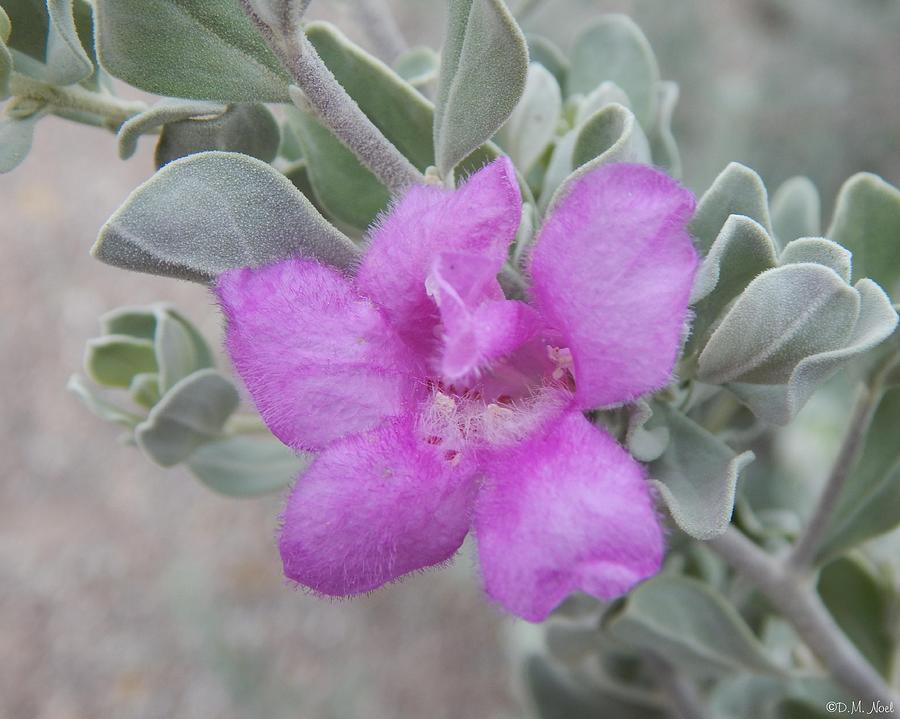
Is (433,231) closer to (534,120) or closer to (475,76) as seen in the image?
(475,76)

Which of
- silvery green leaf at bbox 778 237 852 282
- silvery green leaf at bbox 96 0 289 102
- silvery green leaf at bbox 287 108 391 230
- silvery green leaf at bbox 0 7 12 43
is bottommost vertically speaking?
silvery green leaf at bbox 287 108 391 230

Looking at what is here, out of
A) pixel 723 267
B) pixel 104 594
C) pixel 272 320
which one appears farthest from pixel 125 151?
pixel 104 594

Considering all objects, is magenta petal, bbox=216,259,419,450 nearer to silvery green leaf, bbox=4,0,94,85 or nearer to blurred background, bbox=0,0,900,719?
silvery green leaf, bbox=4,0,94,85

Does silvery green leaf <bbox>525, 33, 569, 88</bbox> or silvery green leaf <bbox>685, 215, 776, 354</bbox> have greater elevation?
silvery green leaf <bbox>685, 215, 776, 354</bbox>

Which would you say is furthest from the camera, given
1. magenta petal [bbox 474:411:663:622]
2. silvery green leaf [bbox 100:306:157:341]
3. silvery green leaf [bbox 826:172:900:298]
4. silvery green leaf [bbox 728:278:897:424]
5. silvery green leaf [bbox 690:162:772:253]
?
silvery green leaf [bbox 100:306:157:341]

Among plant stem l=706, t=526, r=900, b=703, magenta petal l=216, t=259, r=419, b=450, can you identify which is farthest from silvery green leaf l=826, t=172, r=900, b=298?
magenta petal l=216, t=259, r=419, b=450

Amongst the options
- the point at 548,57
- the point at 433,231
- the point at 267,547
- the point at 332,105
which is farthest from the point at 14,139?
the point at 267,547

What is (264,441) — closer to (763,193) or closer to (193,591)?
(763,193)
